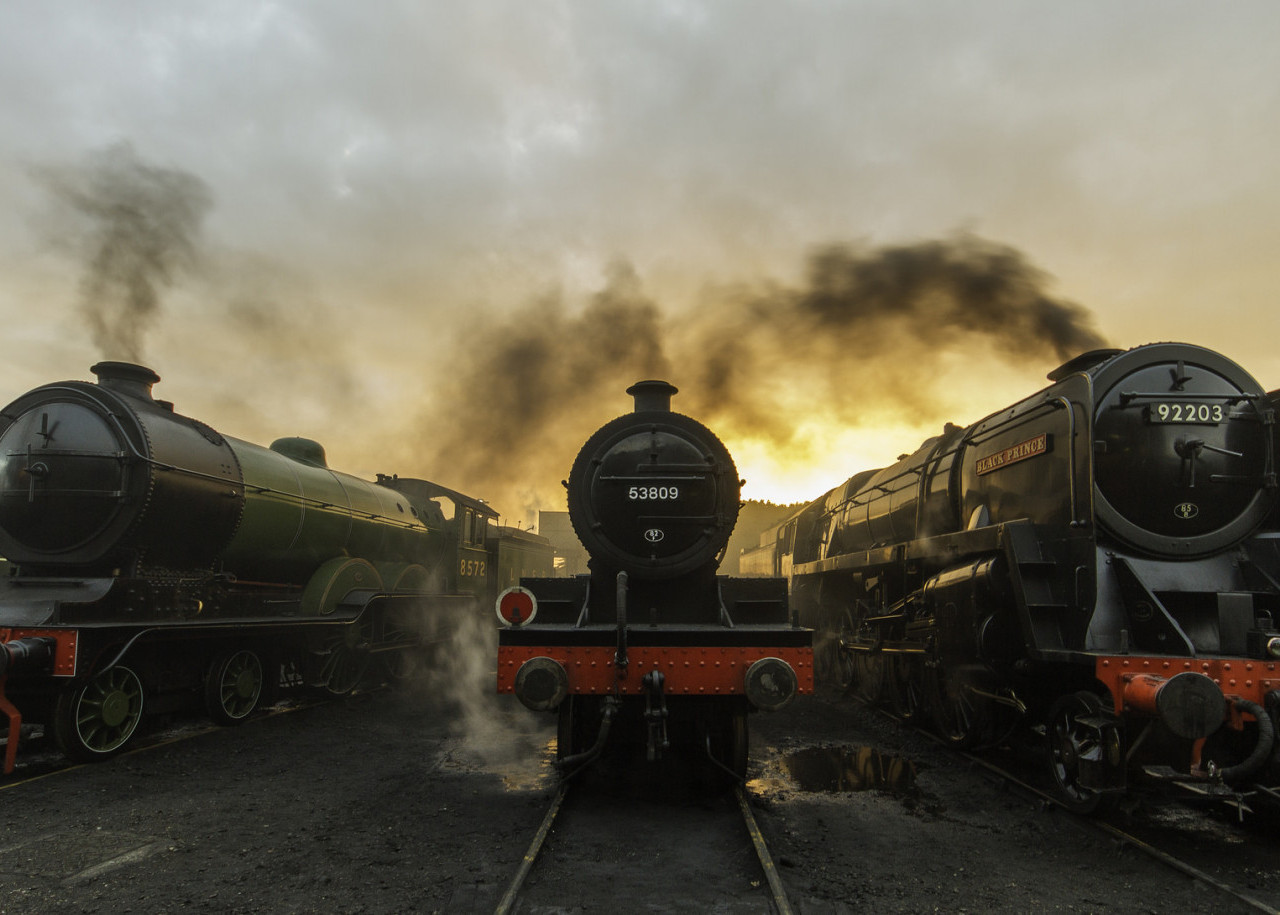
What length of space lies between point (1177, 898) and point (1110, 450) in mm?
2513

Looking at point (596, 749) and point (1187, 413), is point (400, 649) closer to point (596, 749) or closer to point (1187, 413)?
point (596, 749)

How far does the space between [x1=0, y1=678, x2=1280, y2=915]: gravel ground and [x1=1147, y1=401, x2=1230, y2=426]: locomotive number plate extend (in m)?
2.58

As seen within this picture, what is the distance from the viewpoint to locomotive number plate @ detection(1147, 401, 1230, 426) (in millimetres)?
4891

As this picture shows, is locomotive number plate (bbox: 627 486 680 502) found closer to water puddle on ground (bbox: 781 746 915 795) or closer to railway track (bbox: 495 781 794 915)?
railway track (bbox: 495 781 794 915)

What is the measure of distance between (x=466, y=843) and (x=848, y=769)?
329cm

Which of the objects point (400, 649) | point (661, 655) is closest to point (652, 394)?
point (661, 655)

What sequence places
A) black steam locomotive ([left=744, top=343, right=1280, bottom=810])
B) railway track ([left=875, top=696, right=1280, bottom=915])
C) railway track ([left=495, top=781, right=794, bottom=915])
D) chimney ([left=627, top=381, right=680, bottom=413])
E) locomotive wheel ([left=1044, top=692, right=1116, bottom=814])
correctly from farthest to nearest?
chimney ([left=627, top=381, right=680, bottom=413]) < locomotive wheel ([left=1044, top=692, right=1116, bottom=814]) < black steam locomotive ([left=744, top=343, right=1280, bottom=810]) < railway track ([left=875, top=696, right=1280, bottom=915]) < railway track ([left=495, top=781, right=794, bottom=915])

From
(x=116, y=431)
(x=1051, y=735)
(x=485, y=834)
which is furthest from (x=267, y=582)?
(x=1051, y=735)

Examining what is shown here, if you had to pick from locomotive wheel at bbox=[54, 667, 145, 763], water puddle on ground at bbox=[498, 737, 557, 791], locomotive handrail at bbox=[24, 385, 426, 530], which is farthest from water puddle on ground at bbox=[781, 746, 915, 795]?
locomotive handrail at bbox=[24, 385, 426, 530]

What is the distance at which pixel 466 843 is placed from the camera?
4.32 metres

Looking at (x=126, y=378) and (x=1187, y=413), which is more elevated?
(x=126, y=378)

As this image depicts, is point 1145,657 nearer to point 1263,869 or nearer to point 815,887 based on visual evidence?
point 1263,869

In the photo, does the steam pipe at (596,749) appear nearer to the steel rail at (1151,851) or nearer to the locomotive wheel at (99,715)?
the steel rail at (1151,851)

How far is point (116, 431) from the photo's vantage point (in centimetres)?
650
